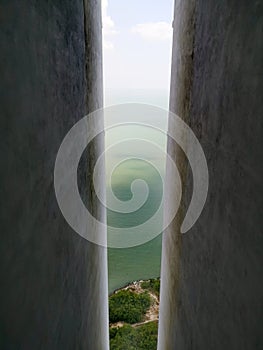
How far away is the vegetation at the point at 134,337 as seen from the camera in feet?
20.9

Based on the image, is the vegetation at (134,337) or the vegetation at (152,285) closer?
the vegetation at (134,337)

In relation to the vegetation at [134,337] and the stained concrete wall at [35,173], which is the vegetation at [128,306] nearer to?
the vegetation at [134,337]

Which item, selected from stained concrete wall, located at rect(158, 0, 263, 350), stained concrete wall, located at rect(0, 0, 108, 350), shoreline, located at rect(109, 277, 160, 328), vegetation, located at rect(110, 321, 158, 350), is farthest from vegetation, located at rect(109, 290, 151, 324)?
stained concrete wall, located at rect(0, 0, 108, 350)

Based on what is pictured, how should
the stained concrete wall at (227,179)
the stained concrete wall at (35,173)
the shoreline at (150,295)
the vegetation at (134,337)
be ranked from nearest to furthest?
the stained concrete wall at (35,173) → the stained concrete wall at (227,179) → the vegetation at (134,337) → the shoreline at (150,295)

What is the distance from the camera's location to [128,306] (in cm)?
→ 732

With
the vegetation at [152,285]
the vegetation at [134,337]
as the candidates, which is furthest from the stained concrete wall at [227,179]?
the vegetation at [152,285]

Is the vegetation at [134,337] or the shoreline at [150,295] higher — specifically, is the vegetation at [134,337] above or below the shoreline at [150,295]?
below

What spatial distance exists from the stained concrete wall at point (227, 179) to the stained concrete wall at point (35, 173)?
33.3 inches

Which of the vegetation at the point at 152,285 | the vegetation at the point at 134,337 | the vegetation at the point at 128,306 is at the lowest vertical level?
the vegetation at the point at 134,337

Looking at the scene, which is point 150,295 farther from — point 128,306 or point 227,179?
point 227,179

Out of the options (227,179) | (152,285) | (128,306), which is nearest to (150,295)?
(152,285)

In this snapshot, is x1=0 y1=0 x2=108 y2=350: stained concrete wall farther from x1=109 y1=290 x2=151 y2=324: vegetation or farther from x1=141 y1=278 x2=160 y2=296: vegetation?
x1=141 y1=278 x2=160 y2=296: vegetation

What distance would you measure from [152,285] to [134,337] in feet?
6.14

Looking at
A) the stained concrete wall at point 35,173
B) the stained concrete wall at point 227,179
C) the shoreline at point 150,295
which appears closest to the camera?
the stained concrete wall at point 35,173
